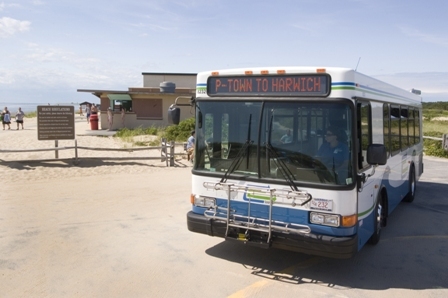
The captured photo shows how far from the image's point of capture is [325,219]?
6.16m

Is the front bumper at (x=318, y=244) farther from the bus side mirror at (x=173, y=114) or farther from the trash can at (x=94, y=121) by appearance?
the trash can at (x=94, y=121)

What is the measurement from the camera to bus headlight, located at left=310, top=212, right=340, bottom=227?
6.11 m

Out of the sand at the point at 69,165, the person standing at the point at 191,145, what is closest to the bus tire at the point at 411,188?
the person standing at the point at 191,145

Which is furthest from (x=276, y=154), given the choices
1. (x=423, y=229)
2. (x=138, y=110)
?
(x=138, y=110)

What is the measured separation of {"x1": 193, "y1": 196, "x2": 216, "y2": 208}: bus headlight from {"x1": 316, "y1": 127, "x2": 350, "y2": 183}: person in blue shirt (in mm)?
1741

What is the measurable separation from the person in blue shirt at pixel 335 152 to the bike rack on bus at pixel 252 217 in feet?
1.63

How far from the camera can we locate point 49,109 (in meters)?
16.9

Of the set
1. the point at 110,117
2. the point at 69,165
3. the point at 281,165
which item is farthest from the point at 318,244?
the point at 110,117

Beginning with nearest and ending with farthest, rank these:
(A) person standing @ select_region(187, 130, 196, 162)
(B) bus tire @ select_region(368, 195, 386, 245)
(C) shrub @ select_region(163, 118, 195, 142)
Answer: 1. (B) bus tire @ select_region(368, 195, 386, 245)
2. (A) person standing @ select_region(187, 130, 196, 162)
3. (C) shrub @ select_region(163, 118, 195, 142)

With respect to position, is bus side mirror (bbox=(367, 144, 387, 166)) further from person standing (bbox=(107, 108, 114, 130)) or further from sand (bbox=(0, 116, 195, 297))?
person standing (bbox=(107, 108, 114, 130))

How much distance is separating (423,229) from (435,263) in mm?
2073

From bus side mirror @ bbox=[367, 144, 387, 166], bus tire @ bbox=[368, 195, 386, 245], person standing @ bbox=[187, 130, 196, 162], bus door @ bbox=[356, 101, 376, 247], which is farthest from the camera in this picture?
person standing @ bbox=[187, 130, 196, 162]

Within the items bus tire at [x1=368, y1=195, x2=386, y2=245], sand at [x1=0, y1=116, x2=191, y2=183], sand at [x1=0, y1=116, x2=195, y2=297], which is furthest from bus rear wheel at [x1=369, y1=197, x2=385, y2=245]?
sand at [x1=0, y1=116, x2=191, y2=183]

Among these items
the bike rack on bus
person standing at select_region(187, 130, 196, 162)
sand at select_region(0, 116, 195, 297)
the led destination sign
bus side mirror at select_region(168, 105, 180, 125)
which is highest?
the led destination sign
